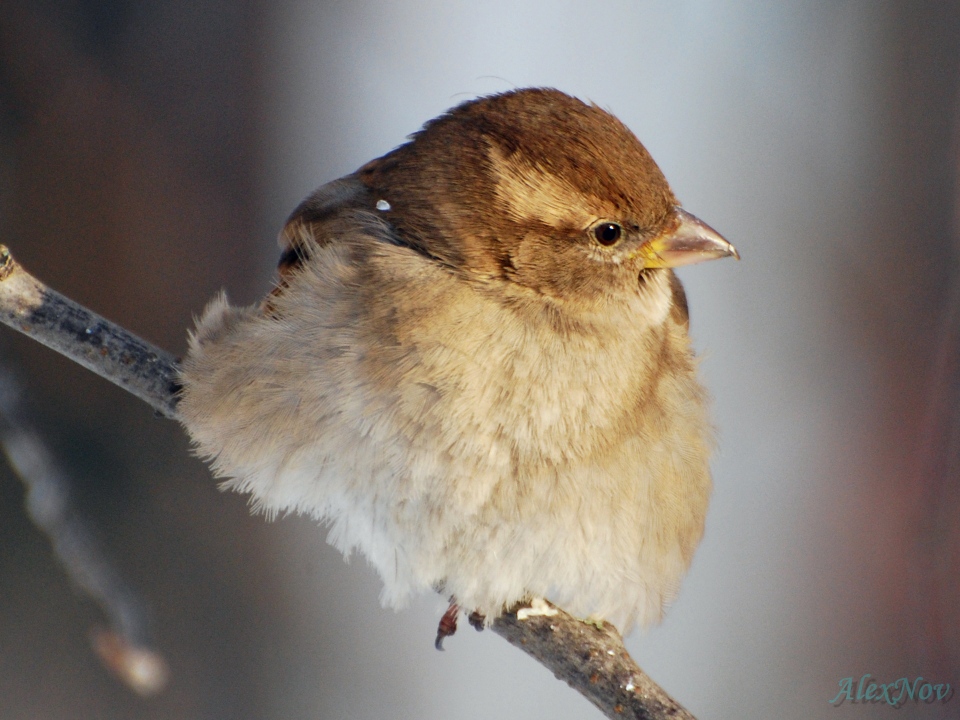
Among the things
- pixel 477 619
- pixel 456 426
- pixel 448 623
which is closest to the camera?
pixel 456 426

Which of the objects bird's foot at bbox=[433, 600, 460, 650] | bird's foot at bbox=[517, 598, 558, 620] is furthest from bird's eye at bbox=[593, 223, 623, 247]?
bird's foot at bbox=[433, 600, 460, 650]

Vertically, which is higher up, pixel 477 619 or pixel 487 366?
pixel 487 366

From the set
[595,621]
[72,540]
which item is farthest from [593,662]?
[72,540]

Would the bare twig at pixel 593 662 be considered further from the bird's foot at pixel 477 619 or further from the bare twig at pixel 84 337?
the bare twig at pixel 84 337

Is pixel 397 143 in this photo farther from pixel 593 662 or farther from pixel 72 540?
pixel 593 662

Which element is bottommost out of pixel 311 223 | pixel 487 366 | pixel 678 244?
pixel 487 366

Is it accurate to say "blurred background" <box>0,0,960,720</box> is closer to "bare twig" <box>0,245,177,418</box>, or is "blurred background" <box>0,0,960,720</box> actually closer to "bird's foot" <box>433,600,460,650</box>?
"bare twig" <box>0,245,177,418</box>
